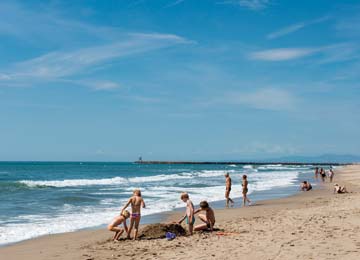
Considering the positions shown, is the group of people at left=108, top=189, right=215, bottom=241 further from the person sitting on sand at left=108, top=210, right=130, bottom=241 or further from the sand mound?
the sand mound

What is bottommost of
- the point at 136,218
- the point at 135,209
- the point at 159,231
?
the point at 159,231

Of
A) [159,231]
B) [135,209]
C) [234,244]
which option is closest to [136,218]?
[135,209]

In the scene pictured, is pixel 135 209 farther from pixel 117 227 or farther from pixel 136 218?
pixel 117 227

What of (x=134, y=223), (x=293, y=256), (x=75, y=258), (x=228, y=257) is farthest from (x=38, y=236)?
(x=293, y=256)

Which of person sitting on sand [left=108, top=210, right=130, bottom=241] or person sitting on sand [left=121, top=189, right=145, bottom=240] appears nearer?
person sitting on sand [left=108, top=210, right=130, bottom=241]

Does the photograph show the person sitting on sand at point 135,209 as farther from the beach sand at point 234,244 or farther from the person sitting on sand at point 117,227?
the beach sand at point 234,244

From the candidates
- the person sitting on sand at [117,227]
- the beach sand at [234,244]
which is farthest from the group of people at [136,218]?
the beach sand at [234,244]

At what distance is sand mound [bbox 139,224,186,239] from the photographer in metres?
10.7

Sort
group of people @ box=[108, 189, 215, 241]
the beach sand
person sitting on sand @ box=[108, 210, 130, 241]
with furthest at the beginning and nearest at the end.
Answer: group of people @ box=[108, 189, 215, 241] → person sitting on sand @ box=[108, 210, 130, 241] → the beach sand

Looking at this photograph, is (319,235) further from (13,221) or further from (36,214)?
(36,214)

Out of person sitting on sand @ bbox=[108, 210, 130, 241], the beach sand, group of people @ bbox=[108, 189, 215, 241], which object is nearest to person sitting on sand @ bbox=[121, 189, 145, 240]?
group of people @ bbox=[108, 189, 215, 241]

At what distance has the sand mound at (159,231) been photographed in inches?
420

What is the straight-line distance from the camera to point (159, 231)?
35.2 ft

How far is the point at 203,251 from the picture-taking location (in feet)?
28.5
